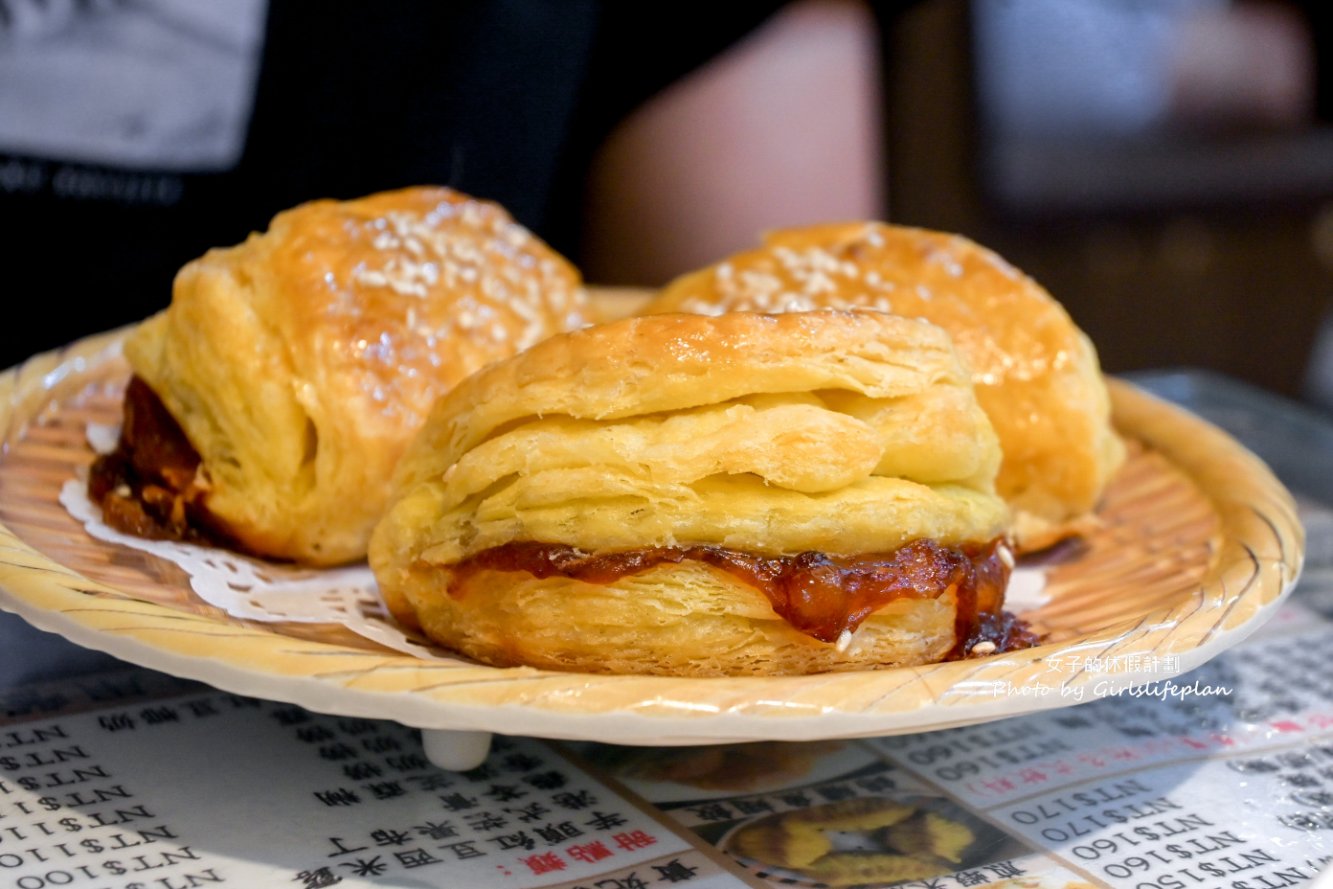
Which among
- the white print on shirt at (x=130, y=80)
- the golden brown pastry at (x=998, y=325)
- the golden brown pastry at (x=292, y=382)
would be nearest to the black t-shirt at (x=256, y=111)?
the white print on shirt at (x=130, y=80)

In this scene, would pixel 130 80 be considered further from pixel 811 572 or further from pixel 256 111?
pixel 811 572

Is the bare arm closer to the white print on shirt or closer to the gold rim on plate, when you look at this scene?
the white print on shirt

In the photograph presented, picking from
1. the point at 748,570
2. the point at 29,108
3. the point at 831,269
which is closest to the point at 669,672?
the point at 748,570

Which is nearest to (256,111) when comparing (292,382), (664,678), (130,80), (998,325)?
(130,80)

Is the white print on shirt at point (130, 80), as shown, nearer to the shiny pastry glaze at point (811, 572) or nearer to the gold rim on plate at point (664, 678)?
the gold rim on plate at point (664, 678)

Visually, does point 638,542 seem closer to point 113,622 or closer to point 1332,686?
point 113,622

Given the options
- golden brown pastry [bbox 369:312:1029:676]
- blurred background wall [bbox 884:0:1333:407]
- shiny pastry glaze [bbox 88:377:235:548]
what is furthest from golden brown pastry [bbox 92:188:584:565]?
blurred background wall [bbox 884:0:1333:407]
